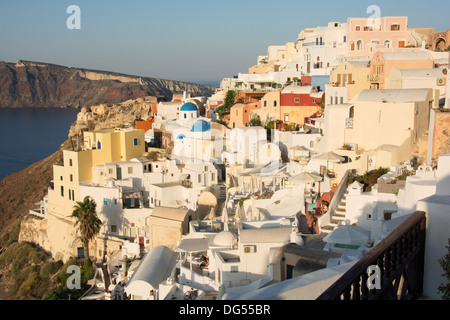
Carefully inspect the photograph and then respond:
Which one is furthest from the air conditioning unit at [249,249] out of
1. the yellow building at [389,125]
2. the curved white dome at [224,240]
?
the yellow building at [389,125]

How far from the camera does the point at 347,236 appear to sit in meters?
11.0

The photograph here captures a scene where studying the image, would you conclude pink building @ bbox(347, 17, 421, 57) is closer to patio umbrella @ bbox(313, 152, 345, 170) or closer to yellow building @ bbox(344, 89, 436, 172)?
yellow building @ bbox(344, 89, 436, 172)

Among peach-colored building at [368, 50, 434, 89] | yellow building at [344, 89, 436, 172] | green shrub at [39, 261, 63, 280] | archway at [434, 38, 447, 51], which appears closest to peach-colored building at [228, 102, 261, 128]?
peach-colored building at [368, 50, 434, 89]

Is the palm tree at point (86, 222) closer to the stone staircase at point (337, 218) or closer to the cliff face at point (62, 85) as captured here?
the stone staircase at point (337, 218)

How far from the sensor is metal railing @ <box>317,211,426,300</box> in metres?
3.81

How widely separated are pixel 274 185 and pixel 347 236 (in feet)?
27.6

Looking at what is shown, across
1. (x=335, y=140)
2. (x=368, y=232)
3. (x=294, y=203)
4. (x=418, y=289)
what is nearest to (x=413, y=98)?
(x=335, y=140)

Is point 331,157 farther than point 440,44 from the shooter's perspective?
No

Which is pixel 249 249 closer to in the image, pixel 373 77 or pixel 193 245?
pixel 193 245

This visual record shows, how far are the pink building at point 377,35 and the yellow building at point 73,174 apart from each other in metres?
14.9

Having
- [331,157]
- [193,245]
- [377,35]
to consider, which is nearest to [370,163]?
[331,157]
